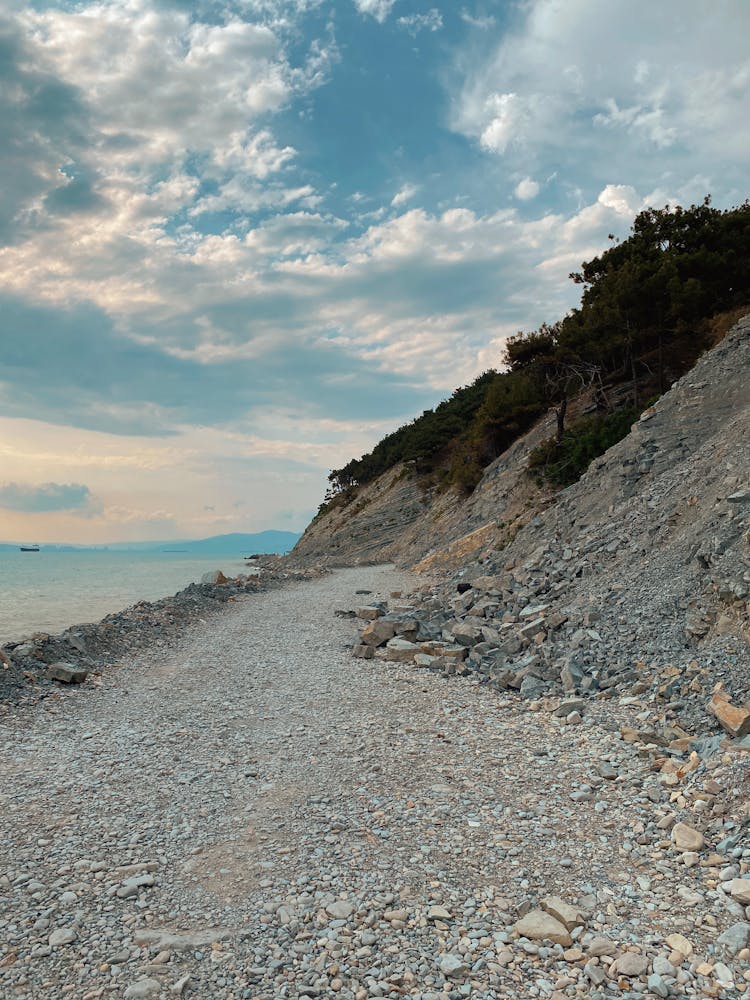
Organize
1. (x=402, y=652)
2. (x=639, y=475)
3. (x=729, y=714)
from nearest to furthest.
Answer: (x=729, y=714)
(x=402, y=652)
(x=639, y=475)

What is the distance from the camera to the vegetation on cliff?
91.6 ft

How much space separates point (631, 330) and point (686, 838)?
91.5 ft

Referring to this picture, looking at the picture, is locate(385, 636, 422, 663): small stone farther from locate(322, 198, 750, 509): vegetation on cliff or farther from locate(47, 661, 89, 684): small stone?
locate(322, 198, 750, 509): vegetation on cliff

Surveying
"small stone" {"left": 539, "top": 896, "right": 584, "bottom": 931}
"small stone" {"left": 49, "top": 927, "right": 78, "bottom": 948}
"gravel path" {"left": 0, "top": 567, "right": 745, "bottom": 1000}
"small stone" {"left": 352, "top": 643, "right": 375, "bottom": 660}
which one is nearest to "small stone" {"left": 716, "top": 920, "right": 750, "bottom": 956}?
"gravel path" {"left": 0, "top": 567, "right": 745, "bottom": 1000}

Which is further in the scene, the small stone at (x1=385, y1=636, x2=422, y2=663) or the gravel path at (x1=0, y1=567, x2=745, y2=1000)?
the small stone at (x1=385, y1=636, x2=422, y2=663)

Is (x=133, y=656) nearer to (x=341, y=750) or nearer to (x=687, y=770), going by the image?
(x=341, y=750)

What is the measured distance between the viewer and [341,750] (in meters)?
8.31

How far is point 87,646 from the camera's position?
46.6 ft

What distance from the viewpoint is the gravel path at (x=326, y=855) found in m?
4.21

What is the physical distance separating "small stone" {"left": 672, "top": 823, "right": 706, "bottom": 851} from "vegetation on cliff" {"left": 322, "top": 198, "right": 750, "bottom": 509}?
22.3 meters

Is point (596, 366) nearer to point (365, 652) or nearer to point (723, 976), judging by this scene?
point (365, 652)

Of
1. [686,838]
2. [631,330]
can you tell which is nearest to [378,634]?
[686,838]

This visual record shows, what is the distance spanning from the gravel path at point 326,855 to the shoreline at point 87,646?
1395 mm

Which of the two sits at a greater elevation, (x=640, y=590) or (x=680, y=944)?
(x=640, y=590)
